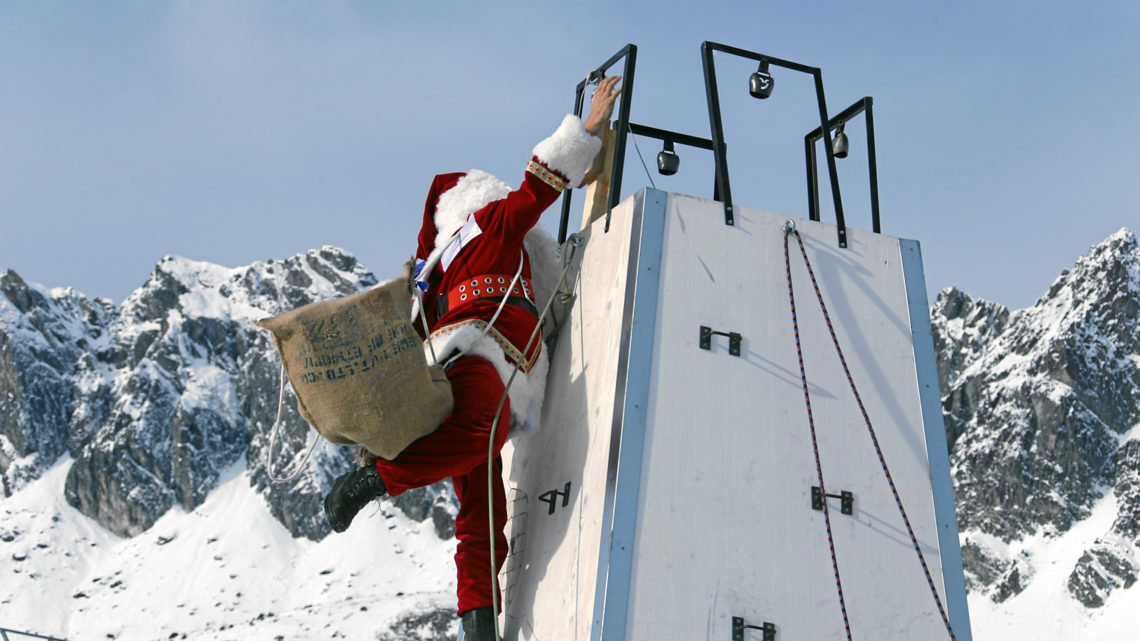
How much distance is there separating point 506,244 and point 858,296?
1.80 m

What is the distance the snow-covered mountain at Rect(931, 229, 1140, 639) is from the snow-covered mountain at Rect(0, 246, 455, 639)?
73689mm

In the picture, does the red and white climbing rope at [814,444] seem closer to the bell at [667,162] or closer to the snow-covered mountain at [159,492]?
the bell at [667,162]

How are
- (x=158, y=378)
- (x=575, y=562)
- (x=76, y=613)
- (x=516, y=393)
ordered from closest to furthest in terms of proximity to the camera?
(x=575, y=562)
(x=516, y=393)
(x=76, y=613)
(x=158, y=378)

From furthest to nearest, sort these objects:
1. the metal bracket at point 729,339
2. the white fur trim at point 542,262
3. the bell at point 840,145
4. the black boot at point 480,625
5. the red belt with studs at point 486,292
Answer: the bell at point 840,145 → the white fur trim at point 542,262 → the red belt with studs at point 486,292 → the black boot at point 480,625 → the metal bracket at point 729,339

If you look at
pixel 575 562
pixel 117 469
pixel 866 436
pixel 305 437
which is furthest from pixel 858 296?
pixel 117 469

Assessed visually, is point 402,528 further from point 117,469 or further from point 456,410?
point 456,410

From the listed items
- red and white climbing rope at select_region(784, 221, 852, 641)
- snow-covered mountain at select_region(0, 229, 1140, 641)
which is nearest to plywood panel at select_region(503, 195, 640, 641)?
red and white climbing rope at select_region(784, 221, 852, 641)

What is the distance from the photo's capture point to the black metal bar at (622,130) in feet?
19.5

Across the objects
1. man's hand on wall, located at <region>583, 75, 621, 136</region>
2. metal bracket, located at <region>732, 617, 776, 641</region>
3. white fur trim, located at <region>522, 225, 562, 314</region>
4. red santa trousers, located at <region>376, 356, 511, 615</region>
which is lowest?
metal bracket, located at <region>732, 617, 776, 641</region>

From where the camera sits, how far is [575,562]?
5.30 metres

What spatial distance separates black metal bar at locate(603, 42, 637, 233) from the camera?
5938 mm

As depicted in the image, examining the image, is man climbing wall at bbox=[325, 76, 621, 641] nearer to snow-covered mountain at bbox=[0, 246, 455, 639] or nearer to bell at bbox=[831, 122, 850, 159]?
bell at bbox=[831, 122, 850, 159]

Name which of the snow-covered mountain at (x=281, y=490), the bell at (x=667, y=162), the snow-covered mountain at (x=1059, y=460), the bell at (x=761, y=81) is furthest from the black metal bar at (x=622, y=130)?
the snow-covered mountain at (x=1059, y=460)

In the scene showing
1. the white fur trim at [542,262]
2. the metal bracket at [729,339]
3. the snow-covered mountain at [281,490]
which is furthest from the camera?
the snow-covered mountain at [281,490]
